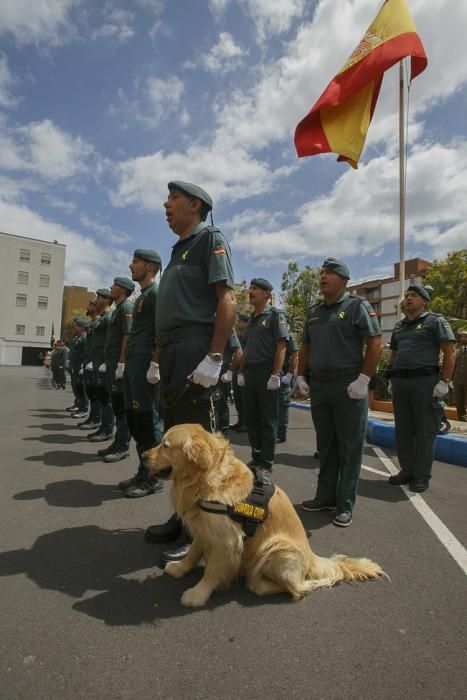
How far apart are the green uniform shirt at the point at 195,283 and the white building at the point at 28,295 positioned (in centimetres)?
6050

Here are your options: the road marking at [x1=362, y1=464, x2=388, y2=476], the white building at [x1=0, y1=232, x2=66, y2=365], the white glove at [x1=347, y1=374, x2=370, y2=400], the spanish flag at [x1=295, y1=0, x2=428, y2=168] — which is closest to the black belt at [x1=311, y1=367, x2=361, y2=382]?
the white glove at [x1=347, y1=374, x2=370, y2=400]

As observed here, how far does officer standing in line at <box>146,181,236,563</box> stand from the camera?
277cm

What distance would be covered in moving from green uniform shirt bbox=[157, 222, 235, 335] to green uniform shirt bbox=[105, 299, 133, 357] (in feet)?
7.98

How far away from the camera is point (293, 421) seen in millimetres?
10742

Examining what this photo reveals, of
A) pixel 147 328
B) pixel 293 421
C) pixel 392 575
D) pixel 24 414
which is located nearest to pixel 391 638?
pixel 392 575

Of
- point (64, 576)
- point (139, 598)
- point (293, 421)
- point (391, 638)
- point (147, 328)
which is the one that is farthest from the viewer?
point (293, 421)

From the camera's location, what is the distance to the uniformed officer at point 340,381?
3.64 meters

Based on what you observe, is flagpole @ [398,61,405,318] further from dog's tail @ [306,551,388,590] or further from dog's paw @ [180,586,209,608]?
dog's paw @ [180,586,209,608]

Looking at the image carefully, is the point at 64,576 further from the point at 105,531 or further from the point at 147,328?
the point at 147,328

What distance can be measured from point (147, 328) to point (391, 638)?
335 centimetres

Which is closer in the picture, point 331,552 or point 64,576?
point 64,576

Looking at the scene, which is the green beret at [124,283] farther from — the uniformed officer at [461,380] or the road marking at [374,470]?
the uniformed officer at [461,380]

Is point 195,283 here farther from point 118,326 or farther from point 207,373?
point 118,326

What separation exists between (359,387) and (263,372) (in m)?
1.80
